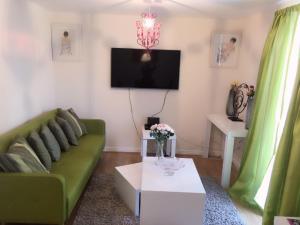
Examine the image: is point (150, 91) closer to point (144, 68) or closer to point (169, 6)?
point (144, 68)

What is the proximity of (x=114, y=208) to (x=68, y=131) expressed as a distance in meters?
1.23

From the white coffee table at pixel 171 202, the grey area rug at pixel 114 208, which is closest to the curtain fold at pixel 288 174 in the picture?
the grey area rug at pixel 114 208

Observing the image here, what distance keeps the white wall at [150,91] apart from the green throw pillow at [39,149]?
1.71 m

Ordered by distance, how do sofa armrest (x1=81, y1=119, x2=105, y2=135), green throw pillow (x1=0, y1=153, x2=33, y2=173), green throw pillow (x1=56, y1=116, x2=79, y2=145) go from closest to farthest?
green throw pillow (x1=0, y1=153, x2=33, y2=173), green throw pillow (x1=56, y1=116, x2=79, y2=145), sofa armrest (x1=81, y1=119, x2=105, y2=135)

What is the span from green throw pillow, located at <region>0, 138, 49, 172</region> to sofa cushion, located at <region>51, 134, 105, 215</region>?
319 millimetres

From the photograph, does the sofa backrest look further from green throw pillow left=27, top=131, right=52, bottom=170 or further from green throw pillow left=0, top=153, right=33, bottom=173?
green throw pillow left=0, top=153, right=33, bottom=173

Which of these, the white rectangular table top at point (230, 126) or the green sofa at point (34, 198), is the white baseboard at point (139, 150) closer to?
the white rectangular table top at point (230, 126)

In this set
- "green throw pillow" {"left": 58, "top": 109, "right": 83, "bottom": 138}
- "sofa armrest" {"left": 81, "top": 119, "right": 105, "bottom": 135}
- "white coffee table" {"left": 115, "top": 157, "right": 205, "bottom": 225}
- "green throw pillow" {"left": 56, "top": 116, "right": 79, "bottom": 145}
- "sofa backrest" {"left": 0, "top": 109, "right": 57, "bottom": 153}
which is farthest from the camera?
"sofa armrest" {"left": 81, "top": 119, "right": 105, "bottom": 135}

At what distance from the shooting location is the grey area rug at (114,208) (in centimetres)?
257

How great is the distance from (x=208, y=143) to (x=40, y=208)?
2961 millimetres

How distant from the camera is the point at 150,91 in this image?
4.36m

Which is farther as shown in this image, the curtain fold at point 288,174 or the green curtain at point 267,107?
the green curtain at point 267,107

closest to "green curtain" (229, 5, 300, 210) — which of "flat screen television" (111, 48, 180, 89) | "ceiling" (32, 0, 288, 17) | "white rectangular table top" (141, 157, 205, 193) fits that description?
"ceiling" (32, 0, 288, 17)

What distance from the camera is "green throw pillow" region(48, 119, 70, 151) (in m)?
3.21
